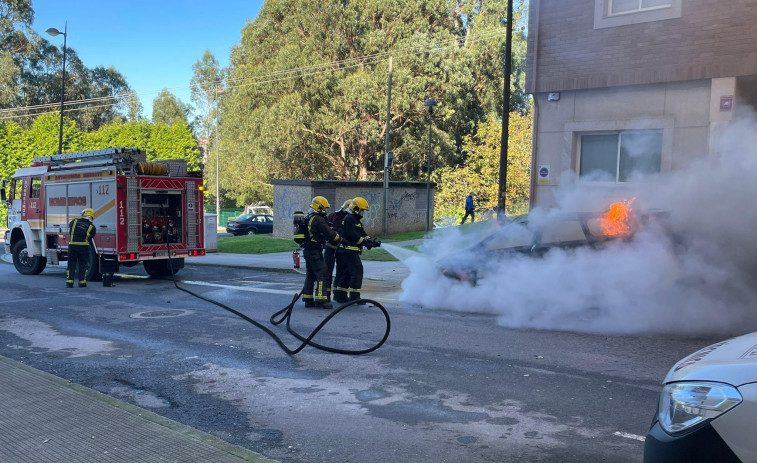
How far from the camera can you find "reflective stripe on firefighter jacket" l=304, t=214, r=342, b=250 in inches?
368

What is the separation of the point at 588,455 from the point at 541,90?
37.0 feet

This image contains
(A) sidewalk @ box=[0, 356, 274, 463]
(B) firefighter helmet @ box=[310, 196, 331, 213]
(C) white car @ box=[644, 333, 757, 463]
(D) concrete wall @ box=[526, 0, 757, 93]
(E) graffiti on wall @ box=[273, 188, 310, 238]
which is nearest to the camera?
(C) white car @ box=[644, 333, 757, 463]

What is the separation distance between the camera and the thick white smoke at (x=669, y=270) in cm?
732

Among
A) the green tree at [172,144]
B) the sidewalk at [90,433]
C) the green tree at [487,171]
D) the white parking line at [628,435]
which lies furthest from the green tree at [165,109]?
the white parking line at [628,435]

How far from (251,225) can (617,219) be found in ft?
85.0

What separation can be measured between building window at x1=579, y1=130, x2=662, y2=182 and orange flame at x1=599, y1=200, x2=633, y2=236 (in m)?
4.76

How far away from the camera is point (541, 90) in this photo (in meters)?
13.9

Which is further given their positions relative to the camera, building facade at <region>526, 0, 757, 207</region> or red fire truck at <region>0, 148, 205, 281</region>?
red fire truck at <region>0, 148, 205, 281</region>

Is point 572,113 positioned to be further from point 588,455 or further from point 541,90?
point 588,455

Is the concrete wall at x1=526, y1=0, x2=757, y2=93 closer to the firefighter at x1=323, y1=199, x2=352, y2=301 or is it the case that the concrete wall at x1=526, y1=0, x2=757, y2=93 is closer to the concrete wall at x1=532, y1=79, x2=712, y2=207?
the concrete wall at x1=532, y1=79, x2=712, y2=207

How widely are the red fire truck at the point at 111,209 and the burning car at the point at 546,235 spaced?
704 cm

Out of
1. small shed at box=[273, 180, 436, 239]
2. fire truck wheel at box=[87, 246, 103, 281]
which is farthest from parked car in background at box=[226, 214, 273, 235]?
fire truck wheel at box=[87, 246, 103, 281]

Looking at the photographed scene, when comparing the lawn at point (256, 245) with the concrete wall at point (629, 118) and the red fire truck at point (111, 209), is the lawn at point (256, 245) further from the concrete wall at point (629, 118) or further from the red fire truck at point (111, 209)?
the concrete wall at point (629, 118)

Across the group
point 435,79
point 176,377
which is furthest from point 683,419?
point 435,79
